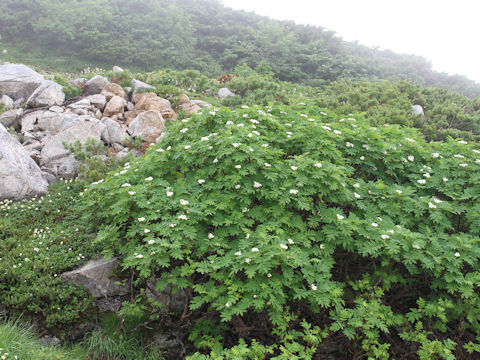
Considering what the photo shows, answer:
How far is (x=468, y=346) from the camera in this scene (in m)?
3.62

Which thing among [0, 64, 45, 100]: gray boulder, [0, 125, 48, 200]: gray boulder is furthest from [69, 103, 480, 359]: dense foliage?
[0, 64, 45, 100]: gray boulder

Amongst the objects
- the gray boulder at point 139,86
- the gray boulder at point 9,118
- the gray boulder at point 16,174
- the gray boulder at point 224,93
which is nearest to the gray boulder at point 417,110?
the gray boulder at point 224,93

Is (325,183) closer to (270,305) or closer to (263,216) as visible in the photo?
(263,216)

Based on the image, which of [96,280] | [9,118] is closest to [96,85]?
[9,118]

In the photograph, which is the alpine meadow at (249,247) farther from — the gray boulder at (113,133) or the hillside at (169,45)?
the hillside at (169,45)

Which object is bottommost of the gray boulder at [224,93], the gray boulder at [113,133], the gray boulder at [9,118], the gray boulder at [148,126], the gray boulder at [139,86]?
the gray boulder at [9,118]

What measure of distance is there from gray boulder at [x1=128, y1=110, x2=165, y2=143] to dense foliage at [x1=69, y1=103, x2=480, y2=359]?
137 inches

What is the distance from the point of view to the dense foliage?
3.47 meters

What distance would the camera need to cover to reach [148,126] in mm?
8297

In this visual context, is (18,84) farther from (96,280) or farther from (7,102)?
(96,280)

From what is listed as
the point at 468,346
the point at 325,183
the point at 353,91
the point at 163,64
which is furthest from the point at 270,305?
the point at 163,64

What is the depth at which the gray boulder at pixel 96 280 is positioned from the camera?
4.46 m

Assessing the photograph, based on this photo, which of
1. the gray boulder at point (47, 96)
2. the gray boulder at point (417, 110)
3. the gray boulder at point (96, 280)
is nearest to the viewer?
the gray boulder at point (96, 280)

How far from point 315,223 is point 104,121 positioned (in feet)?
22.3
